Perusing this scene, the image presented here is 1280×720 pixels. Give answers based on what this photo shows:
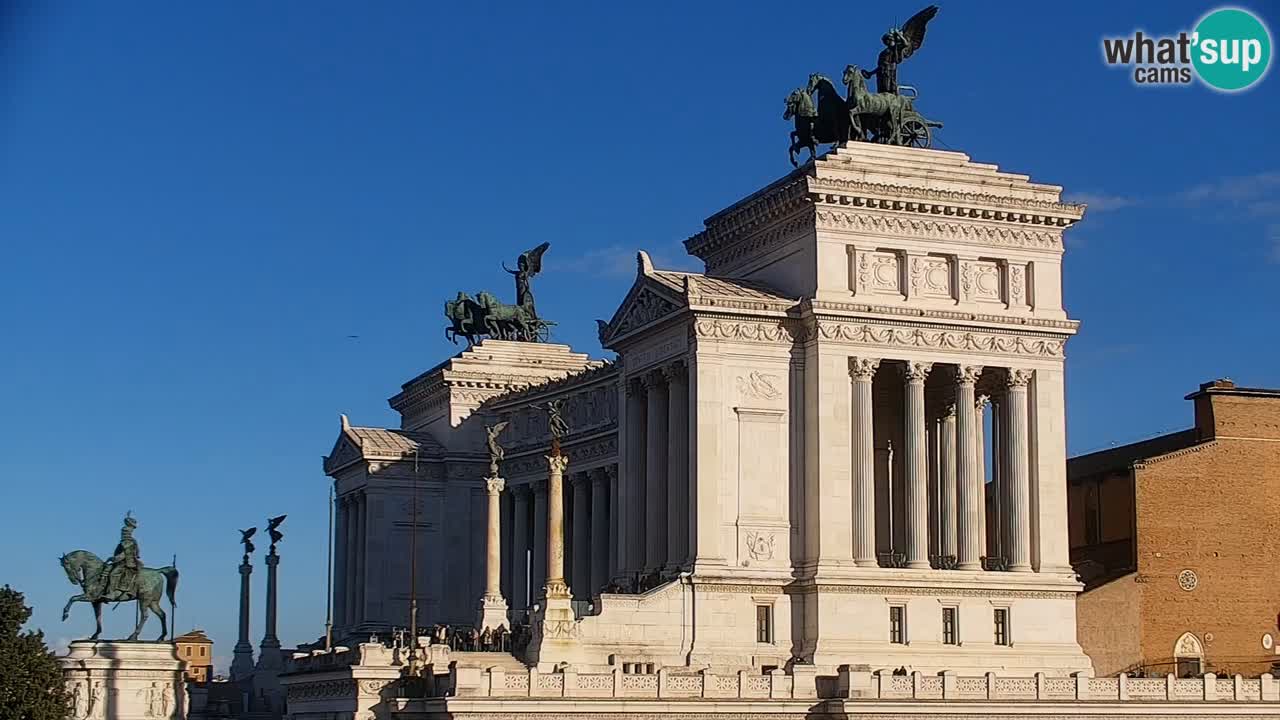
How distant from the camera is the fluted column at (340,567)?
10962 centimetres

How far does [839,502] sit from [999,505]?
22.2 ft

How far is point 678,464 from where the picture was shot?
76375 millimetres

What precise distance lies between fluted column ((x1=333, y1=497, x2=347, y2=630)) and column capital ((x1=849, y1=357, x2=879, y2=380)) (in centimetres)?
4186

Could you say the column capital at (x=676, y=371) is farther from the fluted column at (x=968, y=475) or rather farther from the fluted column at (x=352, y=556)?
the fluted column at (x=352, y=556)

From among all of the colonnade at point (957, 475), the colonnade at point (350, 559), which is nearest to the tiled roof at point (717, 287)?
the colonnade at point (957, 475)

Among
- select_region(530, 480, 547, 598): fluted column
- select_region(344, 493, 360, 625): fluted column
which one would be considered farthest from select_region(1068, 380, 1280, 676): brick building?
select_region(344, 493, 360, 625): fluted column

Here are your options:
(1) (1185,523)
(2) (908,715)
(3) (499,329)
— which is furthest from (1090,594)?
(3) (499,329)

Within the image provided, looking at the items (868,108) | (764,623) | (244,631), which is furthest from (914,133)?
(244,631)

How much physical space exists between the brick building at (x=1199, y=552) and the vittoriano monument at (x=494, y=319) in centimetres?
3492

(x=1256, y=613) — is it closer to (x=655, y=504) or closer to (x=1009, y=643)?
(x=1009, y=643)

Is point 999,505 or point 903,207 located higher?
point 903,207

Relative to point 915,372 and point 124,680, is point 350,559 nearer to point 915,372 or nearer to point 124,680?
point 124,680

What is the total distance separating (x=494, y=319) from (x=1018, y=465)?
41485 mm

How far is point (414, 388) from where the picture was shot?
370 feet
